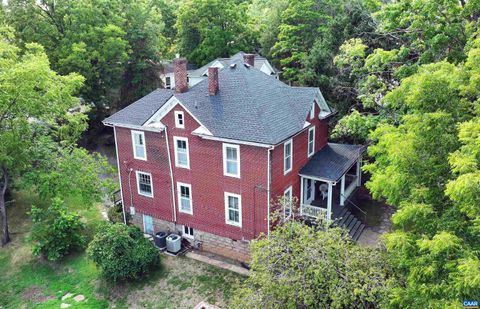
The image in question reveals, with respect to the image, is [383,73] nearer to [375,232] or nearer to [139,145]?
[375,232]

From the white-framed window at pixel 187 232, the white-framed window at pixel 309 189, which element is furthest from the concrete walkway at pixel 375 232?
the white-framed window at pixel 187 232

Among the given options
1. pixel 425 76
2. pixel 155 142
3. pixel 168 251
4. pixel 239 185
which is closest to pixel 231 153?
pixel 239 185

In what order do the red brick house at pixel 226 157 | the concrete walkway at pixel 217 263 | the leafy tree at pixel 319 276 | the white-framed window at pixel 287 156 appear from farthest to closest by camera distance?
the concrete walkway at pixel 217 263 → the white-framed window at pixel 287 156 → the red brick house at pixel 226 157 → the leafy tree at pixel 319 276

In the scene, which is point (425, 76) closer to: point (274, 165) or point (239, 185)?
point (274, 165)

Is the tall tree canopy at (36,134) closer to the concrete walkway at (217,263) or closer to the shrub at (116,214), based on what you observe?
the shrub at (116,214)

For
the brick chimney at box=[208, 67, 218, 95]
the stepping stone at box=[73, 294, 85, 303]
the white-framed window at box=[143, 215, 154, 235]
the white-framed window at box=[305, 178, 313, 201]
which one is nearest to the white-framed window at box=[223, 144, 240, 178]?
the brick chimney at box=[208, 67, 218, 95]

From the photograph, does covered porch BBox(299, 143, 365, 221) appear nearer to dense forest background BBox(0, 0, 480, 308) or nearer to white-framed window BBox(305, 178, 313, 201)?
white-framed window BBox(305, 178, 313, 201)
